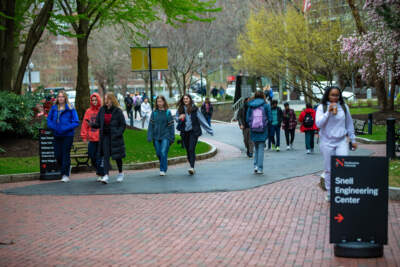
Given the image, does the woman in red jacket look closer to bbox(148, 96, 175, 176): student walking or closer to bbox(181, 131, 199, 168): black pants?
bbox(181, 131, 199, 168): black pants

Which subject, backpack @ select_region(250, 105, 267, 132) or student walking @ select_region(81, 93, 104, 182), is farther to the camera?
backpack @ select_region(250, 105, 267, 132)

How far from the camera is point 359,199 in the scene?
20.2ft

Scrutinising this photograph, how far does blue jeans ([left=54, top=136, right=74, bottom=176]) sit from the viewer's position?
40.0ft

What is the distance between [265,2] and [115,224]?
1609 inches

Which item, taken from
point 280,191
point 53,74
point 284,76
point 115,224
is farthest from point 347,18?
point 53,74

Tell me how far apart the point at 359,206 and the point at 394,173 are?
5.88 metres

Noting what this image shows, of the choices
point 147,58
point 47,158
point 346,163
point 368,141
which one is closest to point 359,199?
point 346,163

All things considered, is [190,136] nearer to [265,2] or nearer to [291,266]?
[291,266]

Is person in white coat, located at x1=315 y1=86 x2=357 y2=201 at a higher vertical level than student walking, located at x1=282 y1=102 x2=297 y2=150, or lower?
higher

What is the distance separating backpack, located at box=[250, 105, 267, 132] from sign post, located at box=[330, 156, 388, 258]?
667 centimetres

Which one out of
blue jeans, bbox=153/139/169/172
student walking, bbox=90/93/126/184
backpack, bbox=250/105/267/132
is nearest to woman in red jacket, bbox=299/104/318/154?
backpack, bbox=250/105/267/132

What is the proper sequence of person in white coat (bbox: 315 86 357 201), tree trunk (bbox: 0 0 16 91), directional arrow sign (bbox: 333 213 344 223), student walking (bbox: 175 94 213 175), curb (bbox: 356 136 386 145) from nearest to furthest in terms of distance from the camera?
directional arrow sign (bbox: 333 213 344 223)
person in white coat (bbox: 315 86 357 201)
student walking (bbox: 175 94 213 175)
tree trunk (bbox: 0 0 16 91)
curb (bbox: 356 136 386 145)

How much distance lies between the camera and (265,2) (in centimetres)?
4694

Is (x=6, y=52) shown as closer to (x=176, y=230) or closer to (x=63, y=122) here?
(x=63, y=122)
